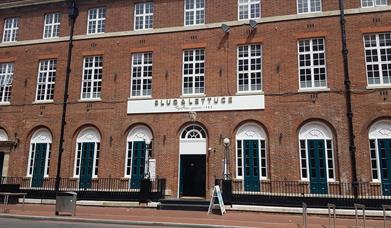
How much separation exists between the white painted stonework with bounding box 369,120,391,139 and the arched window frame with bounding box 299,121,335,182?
6.43 ft

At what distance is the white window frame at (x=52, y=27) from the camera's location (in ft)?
78.1

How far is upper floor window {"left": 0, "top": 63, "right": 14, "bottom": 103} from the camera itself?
23891 millimetres

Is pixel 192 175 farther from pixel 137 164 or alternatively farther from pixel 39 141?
pixel 39 141

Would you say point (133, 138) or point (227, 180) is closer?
point (227, 180)

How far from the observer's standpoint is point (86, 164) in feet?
69.8

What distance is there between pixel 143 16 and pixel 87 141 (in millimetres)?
8602

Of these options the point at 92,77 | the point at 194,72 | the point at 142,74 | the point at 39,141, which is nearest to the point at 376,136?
the point at 194,72

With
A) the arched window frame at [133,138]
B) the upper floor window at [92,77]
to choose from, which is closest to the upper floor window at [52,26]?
the upper floor window at [92,77]

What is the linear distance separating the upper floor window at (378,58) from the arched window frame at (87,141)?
1571 cm

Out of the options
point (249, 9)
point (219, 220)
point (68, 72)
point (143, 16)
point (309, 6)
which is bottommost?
point (219, 220)

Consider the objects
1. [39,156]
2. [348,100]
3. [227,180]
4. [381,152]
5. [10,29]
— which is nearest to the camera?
[227,180]

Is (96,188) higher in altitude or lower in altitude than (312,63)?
lower

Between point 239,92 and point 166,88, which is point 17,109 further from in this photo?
point 239,92

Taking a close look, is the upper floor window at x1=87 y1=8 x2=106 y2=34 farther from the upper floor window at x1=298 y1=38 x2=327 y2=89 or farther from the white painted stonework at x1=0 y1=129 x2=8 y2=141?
the upper floor window at x1=298 y1=38 x2=327 y2=89
